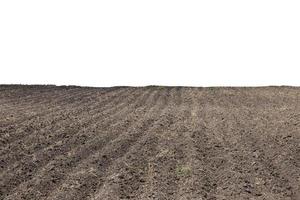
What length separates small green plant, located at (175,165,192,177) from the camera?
11.6 meters

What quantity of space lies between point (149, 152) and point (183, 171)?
2162 millimetres

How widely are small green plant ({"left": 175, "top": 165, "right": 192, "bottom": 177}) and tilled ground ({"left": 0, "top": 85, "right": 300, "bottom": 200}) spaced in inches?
0.9

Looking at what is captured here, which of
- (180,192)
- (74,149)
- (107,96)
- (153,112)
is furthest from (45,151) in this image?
(107,96)

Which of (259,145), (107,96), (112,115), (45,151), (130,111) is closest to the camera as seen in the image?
(45,151)

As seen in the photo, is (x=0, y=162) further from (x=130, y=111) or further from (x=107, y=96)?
(x=107, y=96)

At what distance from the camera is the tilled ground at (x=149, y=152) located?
1070 cm

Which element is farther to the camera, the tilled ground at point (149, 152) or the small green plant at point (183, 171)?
the small green plant at point (183, 171)

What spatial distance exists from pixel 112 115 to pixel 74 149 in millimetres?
7062

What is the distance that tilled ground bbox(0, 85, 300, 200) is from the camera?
35.1ft

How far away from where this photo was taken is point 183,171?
11836 mm

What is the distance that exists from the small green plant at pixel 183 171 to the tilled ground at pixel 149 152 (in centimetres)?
2

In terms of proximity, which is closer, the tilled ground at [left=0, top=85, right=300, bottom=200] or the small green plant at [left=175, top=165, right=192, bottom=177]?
the tilled ground at [left=0, top=85, right=300, bottom=200]

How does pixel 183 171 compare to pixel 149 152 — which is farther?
pixel 149 152

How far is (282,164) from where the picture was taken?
12836 mm
